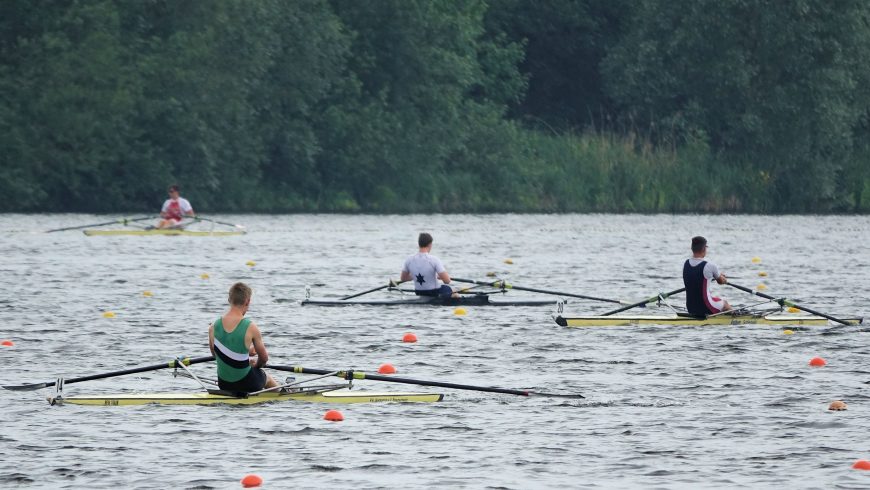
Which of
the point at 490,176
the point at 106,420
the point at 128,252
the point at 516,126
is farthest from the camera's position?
the point at 516,126

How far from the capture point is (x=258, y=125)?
6125 centimetres

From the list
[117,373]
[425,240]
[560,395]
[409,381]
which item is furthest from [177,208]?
[560,395]

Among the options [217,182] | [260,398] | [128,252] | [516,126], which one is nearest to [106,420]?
[260,398]

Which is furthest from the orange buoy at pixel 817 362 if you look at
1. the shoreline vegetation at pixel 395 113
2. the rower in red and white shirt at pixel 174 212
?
the shoreline vegetation at pixel 395 113

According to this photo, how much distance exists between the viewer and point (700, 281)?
863 inches

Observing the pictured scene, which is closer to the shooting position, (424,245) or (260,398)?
(260,398)

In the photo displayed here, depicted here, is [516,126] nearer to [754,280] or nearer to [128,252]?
[128,252]

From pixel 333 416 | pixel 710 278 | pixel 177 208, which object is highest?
pixel 177 208

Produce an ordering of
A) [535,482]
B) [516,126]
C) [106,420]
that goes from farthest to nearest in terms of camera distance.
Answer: [516,126] → [106,420] → [535,482]

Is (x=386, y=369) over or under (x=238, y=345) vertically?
under

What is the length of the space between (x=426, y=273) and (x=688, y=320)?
13.4ft

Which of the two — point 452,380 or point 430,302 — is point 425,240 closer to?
point 430,302

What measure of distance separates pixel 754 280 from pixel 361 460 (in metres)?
18.4

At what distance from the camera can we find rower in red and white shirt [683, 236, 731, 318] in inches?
850
